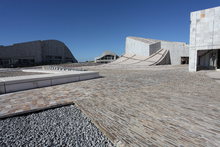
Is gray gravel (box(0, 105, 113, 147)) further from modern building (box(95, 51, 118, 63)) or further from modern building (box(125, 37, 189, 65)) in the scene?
modern building (box(95, 51, 118, 63))

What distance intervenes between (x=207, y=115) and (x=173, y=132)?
126 centimetres

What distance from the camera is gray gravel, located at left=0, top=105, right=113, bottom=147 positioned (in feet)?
6.47

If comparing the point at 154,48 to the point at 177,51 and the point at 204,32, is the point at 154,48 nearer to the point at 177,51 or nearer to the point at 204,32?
the point at 177,51

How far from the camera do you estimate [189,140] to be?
72.9 inches

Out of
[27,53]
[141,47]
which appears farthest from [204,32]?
[27,53]

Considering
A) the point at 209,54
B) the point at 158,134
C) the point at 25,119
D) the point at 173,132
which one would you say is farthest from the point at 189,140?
the point at 209,54

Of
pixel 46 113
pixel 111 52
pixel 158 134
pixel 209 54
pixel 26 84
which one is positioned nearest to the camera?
pixel 158 134

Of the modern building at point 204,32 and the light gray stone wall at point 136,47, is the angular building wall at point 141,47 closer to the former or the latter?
the light gray stone wall at point 136,47

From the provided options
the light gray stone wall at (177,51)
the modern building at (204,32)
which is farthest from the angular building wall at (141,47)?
the modern building at (204,32)

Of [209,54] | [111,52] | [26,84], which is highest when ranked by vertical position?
[111,52]

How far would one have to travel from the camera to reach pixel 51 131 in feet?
7.46

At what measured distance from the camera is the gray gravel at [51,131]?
197 cm

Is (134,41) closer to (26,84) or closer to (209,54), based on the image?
(209,54)

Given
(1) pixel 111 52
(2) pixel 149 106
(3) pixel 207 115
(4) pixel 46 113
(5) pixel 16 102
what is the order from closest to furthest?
(3) pixel 207 115 → (4) pixel 46 113 → (2) pixel 149 106 → (5) pixel 16 102 → (1) pixel 111 52
